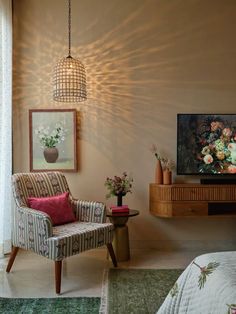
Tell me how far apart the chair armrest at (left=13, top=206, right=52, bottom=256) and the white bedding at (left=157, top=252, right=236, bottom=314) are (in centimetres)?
124

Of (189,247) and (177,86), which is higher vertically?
(177,86)

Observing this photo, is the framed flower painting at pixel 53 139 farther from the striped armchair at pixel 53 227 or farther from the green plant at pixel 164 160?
the green plant at pixel 164 160

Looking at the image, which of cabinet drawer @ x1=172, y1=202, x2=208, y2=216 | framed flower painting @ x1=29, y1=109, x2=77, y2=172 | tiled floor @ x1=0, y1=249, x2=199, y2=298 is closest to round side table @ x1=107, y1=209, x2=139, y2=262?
tiled floor @ x1=0, y1=249, x2=199, y2=298

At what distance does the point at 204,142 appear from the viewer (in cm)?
367

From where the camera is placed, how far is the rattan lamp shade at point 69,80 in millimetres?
3236

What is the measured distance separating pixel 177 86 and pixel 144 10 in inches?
36.8

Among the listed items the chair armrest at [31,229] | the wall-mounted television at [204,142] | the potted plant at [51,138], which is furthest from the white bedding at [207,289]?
the potted plant at [51,138]

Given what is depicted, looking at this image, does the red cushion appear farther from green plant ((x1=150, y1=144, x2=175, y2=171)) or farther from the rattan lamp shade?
green plant ((x1=150, y1=144, x2=175, y2=171))

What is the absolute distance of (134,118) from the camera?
375cm

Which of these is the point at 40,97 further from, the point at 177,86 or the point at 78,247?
the point at 78,247

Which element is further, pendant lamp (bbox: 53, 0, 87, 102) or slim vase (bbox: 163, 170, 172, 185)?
slim vase (bbox: 163, 170, 172, 185)

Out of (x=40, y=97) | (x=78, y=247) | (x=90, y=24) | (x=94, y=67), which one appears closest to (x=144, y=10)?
(x=90, y=24)

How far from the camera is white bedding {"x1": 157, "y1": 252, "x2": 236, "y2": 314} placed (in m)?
1.26

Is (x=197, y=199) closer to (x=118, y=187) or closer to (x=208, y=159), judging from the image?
(x=208, y=159)
